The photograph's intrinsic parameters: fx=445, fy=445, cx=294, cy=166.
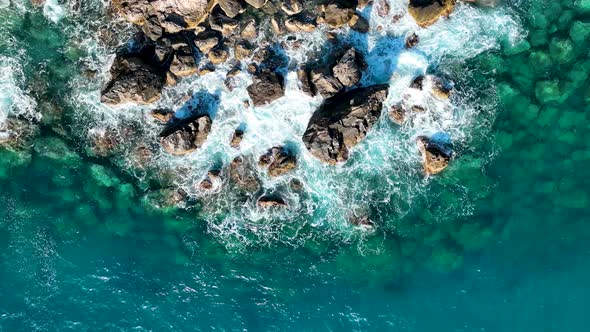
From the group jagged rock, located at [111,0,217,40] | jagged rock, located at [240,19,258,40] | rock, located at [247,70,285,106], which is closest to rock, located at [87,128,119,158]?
jagged rock, located at [111,0,217,40]

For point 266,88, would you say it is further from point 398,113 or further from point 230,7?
point 398,113

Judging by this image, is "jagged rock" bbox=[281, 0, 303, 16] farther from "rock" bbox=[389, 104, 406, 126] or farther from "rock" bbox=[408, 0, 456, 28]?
"rock" bbox=[389, 104, 406, 126]

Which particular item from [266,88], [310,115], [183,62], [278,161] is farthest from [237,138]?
[183,62]

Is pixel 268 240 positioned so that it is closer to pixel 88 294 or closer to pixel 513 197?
pixel 88 294

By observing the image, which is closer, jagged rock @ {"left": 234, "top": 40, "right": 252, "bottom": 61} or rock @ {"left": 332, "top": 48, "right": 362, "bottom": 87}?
rock @ {"left": 332, "top": 48, "right": 362, "bottom": 87}

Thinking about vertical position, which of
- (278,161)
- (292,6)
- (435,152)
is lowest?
(278,161)

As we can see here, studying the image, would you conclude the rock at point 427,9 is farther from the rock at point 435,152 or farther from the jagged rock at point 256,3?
the jagged rock at point 256,3
